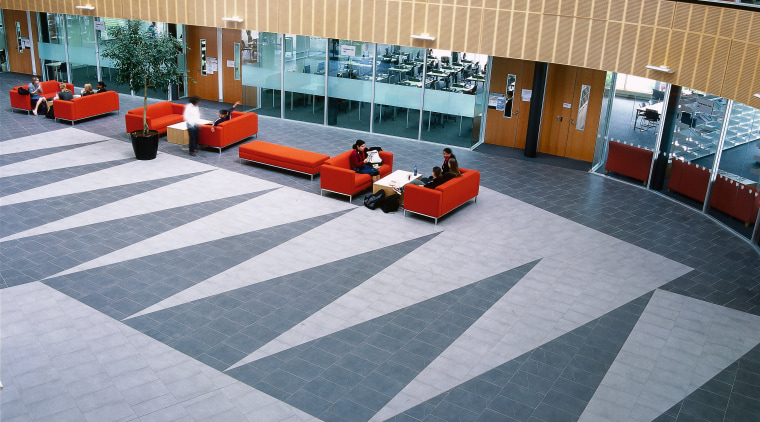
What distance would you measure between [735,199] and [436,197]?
20.1 ft

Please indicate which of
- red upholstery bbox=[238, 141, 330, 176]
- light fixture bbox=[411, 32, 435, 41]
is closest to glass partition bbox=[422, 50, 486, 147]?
light fixture bbox=[411, 32, 435, 41]

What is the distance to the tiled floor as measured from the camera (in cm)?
799

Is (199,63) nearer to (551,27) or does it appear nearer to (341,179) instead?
(341,179)

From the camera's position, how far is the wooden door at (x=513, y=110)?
1811 centimetres

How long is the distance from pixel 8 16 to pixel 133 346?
22411 mm

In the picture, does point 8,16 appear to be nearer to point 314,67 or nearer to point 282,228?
point 314,67

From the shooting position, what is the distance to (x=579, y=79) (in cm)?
1742

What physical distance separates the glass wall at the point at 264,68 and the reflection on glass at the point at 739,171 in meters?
12.7

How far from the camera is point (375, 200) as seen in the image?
13.8m

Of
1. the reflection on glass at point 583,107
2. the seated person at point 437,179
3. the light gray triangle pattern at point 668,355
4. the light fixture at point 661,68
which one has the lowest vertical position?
the light gray triangle pattern at point 668,355

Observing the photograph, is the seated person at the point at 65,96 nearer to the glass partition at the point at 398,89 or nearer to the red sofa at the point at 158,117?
the red sofa at the point at 158,117

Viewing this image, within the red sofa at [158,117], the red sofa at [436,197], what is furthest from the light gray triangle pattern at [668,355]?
the red sofa at [158,117]

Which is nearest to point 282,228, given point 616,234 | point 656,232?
point 616,234

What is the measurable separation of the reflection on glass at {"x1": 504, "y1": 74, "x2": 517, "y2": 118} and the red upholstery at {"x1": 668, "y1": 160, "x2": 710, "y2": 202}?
489 cm
